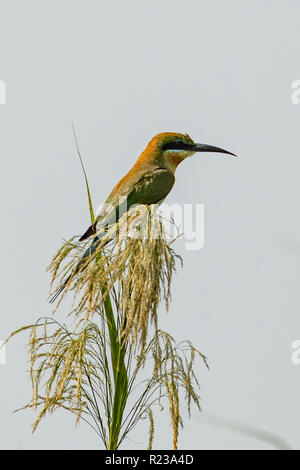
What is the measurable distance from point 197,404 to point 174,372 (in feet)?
0.64

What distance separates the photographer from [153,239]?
2.94m

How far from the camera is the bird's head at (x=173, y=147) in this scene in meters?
4.98

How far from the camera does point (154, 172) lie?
484cm

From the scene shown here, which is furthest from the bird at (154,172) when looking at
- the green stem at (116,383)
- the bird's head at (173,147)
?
the green stem at (116,383)

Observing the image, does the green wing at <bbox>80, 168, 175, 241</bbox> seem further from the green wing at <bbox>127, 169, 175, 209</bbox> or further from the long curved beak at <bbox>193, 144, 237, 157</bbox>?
the long curved beak at <bbox>193, 144, 237, 157</bbox>

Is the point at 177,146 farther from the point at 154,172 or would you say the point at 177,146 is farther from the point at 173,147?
the point at 154,172

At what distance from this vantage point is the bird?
446 centimetres

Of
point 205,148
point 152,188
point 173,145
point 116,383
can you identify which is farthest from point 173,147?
point 116,383

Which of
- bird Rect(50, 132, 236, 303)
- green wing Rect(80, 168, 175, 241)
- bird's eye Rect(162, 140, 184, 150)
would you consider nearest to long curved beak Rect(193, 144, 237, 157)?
bird Rect(50, 132, 236, 303)

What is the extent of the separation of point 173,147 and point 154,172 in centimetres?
33

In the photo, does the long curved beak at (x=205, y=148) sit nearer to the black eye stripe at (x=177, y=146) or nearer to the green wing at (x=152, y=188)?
the black eye stripe at (x=177, y=146)

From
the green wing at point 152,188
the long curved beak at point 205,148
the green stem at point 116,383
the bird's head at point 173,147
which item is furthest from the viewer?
the long curved beak at point 205,148

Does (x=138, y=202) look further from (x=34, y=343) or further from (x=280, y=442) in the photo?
(x=280, y=442)
